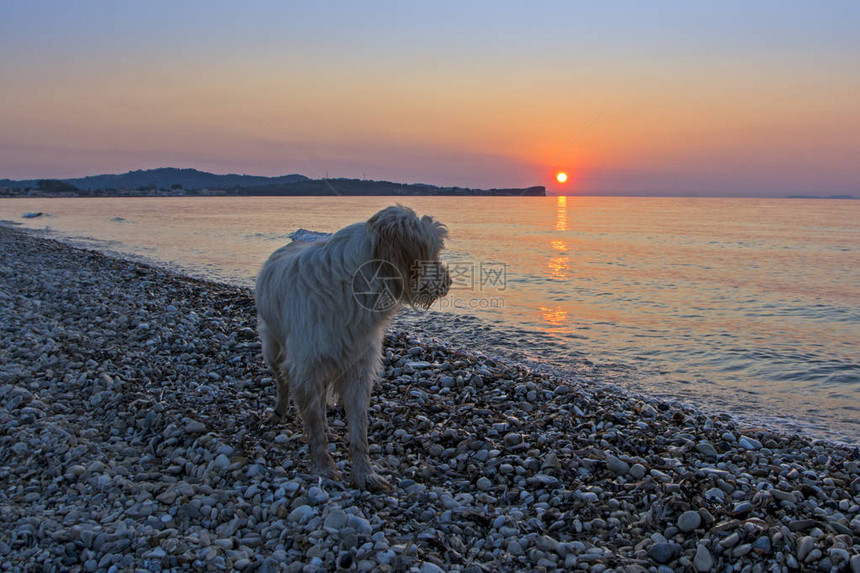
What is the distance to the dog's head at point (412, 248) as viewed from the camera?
4426mm

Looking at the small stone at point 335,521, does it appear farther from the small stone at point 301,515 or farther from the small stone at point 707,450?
the small stone at point 707,450

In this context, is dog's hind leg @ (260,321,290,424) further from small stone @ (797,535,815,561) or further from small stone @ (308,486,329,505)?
small stone @ (797,535,815,561)

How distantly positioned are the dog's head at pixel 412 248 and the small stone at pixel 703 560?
2584 mm

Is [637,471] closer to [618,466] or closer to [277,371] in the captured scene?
[618,466]

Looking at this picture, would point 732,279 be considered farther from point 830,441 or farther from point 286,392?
point 286,392

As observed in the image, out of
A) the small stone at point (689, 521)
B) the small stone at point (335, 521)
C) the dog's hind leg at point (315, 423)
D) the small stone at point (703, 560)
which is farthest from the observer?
the dog's hind leg at point (315, 423)

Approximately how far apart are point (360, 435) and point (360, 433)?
0.02 meters

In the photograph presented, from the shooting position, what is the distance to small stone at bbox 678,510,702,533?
404cm

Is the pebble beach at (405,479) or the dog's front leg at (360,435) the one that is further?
the dog's front leg at (360,435)

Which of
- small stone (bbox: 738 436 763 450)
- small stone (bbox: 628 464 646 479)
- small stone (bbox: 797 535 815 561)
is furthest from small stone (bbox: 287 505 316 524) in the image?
small stone (bbox: 738 436 763 450)

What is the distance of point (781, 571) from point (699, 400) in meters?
4.94

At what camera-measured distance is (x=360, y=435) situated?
493cm

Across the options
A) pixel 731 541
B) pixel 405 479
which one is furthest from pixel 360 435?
pixel 731 541

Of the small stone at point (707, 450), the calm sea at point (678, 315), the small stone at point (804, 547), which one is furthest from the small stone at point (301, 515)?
the small stone at point (707, 450)
